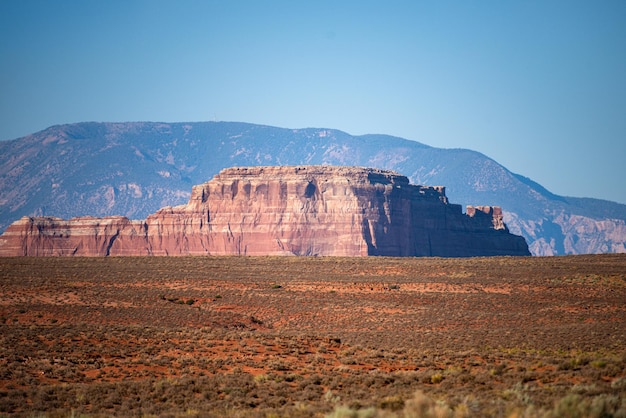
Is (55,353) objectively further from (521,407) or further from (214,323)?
(521,407)

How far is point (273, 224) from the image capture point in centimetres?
12506

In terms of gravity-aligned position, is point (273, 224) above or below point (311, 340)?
above

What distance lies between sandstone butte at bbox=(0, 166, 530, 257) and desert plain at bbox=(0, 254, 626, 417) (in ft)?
174

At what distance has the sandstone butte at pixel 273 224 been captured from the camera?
402 ft

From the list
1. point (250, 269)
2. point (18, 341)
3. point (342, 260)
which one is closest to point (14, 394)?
point (18, 341)

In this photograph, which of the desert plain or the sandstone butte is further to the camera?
the sandstone butte

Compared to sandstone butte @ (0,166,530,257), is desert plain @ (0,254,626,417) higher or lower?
lower

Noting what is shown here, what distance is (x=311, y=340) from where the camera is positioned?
3438 cm

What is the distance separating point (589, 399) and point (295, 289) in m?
38.2

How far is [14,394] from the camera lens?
23078 millimetres

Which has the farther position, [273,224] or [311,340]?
[273,224]

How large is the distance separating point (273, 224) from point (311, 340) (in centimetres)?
9089

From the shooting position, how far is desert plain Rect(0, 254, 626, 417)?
21375 millimetres

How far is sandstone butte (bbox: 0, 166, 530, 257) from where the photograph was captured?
402 ft
